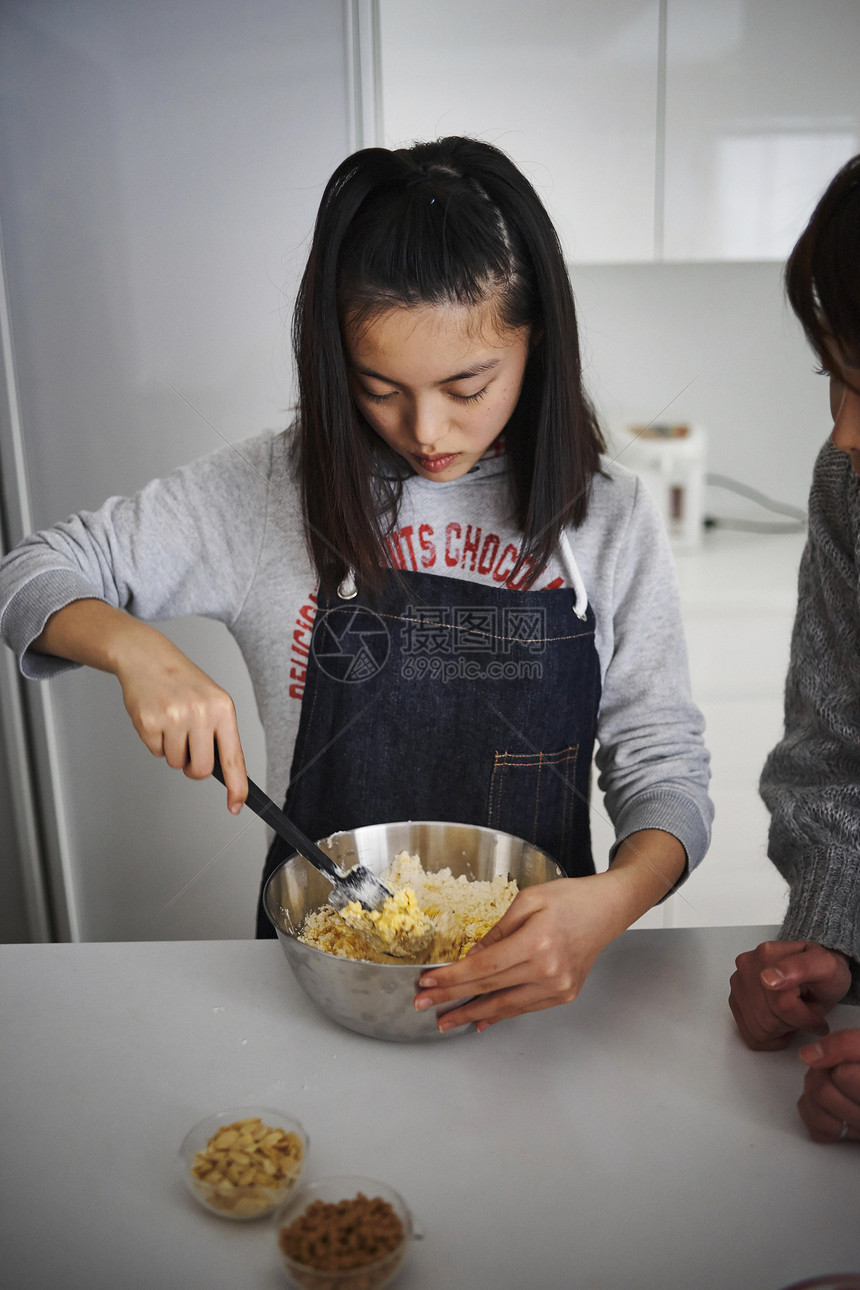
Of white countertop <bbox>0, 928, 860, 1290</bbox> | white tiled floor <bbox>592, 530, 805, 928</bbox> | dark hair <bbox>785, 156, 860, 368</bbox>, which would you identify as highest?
dark hair <bbox>785, 156, 860, 368</bbox>

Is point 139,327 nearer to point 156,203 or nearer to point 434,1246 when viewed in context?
point 156,203

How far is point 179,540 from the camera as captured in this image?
0.99 metres

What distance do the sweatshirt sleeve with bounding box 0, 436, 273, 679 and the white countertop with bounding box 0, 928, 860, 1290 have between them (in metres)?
0.36

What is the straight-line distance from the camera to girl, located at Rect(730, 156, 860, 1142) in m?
0.60

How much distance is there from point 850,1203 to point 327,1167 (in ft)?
0.97

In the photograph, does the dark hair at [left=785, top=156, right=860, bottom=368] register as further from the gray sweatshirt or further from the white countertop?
the white countertop

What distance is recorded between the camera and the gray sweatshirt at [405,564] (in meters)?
0.97

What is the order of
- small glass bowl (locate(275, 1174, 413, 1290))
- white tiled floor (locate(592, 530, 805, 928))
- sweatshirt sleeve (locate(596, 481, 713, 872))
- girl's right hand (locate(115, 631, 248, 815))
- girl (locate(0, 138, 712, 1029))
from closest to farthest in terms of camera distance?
1. small glass bowl (locate(275, 1174, 413, 1290))
2. girl's right hand (locate(115, 631, 248, 815))
3. girl (locate(0, 138, 712, 1029))
4. sweatshirt sleeve (locate(596, 481, 713, 872))
5. white tiled floor (locate(592, 530, 805, 928))

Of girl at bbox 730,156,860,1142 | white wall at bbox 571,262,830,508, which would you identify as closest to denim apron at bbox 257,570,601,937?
girl at bbox 730,156,860,1142

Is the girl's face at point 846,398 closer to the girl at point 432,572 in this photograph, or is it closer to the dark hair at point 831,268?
the dark hair at point 831,268

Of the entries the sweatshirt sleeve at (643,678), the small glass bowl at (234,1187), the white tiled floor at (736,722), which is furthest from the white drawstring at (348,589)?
the white tiled floor at (736,722)

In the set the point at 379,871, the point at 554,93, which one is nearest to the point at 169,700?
the point at 379,871

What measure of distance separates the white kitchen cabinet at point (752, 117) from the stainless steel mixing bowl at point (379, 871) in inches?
50.8

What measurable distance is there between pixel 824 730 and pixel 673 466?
1.37 m
